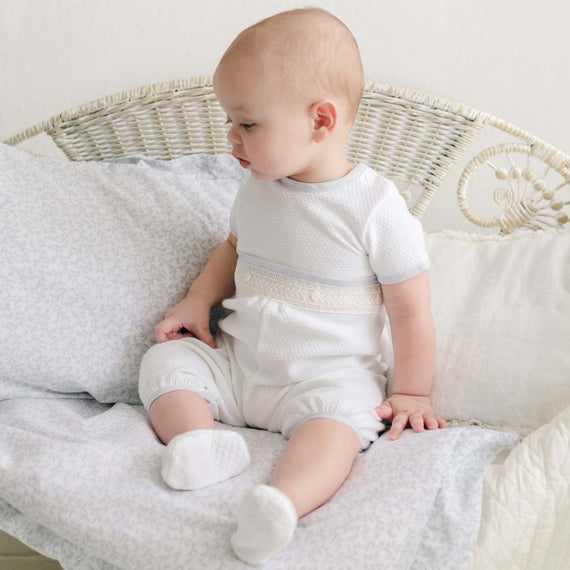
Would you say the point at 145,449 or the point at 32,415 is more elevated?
the point at 145,449

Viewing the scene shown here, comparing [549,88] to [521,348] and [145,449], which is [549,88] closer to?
[521,348]

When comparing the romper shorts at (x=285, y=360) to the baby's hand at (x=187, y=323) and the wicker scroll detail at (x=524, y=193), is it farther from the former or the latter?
the wicker scroll detail at (x=524, y=193)

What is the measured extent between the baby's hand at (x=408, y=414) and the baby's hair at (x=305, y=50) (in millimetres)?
438

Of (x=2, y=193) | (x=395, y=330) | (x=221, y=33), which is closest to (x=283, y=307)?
(x=395, y=330)

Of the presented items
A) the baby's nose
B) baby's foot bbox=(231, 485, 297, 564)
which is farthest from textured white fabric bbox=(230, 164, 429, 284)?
baby's foot bbox=(231, 485, 297, 564)

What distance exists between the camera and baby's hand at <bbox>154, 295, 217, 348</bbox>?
3.89 feet

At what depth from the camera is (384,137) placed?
1.54 m

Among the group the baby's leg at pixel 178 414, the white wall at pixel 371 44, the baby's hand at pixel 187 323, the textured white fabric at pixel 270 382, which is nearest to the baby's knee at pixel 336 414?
the textured white fabric at pixel 270 382

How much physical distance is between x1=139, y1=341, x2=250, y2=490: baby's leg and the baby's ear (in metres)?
0.38

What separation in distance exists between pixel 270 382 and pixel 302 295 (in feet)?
0.44

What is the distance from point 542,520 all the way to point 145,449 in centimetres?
50

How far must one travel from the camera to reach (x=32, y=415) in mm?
1087

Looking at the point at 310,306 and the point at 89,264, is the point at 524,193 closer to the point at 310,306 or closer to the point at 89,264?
the point at 310,306

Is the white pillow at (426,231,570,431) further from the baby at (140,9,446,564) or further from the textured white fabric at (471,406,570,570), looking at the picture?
the textured white fabric at (471,406,570,570)
